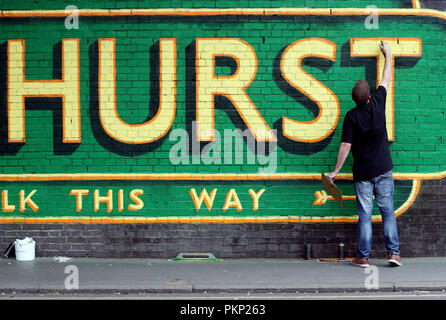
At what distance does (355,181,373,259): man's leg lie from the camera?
8.00 metres

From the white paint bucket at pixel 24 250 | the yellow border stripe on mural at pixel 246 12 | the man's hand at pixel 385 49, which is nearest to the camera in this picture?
the man's hand at pixel 385 49

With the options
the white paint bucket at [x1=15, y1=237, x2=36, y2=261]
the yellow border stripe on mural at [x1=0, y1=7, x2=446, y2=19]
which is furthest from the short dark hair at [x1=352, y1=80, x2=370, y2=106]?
the white paint bucket at [x1=15, y1=237, x2=36, y2=261]

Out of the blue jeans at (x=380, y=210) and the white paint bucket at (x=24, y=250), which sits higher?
the blue jeans at (x=380, y=210)

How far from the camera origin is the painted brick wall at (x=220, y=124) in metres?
8.69

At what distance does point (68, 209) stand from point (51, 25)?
2.79 meters

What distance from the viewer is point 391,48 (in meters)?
8.66

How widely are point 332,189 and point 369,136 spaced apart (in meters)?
0.90

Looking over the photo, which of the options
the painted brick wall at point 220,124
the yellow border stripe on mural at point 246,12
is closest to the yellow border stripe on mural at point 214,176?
the painted brick wall at point 220,124

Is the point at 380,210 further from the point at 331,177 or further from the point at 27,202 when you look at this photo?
the point at 27,202

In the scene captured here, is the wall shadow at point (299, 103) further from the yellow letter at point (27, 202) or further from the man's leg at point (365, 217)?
the yellow letter at point (27, 202)

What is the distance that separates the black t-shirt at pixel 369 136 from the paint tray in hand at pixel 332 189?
0.35 metres

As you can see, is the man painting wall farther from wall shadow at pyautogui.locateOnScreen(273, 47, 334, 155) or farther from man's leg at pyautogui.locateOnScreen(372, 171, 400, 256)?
wall shadow at pyautogui.locateOnScreen(273, 47, 334, 155)

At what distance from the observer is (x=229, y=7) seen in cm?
869

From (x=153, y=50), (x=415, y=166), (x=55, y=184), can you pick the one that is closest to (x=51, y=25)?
(x=153, y=50)
